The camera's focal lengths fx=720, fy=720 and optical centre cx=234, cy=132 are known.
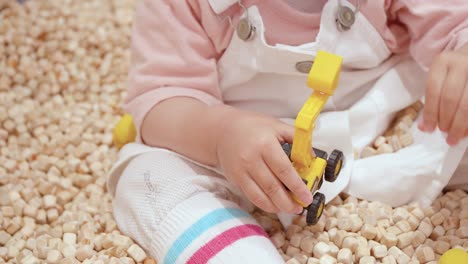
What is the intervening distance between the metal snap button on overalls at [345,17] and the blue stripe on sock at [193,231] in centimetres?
28

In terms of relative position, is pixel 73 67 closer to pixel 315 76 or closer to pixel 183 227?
pixel 183 227

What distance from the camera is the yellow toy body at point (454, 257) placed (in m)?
0.79

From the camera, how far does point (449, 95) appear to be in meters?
0.81

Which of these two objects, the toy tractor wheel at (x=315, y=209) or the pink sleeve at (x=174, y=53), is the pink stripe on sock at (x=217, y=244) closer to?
the toy tractor wheel at (x=315, y=209)

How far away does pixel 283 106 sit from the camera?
977 millimetres

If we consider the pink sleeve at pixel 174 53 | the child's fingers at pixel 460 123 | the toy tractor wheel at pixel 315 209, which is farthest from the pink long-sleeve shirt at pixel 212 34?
the toy tractor wheel at pixel 315 209

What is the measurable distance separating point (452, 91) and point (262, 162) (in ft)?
0.75

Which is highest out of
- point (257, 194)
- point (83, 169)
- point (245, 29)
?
point (245, 29)

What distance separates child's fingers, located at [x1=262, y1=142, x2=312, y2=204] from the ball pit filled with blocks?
0.11 metres

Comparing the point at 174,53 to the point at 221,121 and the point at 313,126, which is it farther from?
the point at 313,126

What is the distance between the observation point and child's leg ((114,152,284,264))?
2.61 ft

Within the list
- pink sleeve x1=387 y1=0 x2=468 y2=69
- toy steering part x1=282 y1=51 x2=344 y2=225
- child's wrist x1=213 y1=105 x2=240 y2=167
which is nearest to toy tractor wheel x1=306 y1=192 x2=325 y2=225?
toy steering part x1=282 y1=51 x2=344 y2=225

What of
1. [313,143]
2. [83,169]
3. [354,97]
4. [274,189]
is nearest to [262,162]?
[274,189]

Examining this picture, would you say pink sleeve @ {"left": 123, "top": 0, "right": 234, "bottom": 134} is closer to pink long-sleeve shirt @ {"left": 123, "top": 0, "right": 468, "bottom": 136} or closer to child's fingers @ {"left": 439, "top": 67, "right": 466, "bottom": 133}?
pink long-sleeve shirt @ {"left": 123, "top": 0, "right": 468, "bottom": 136}
